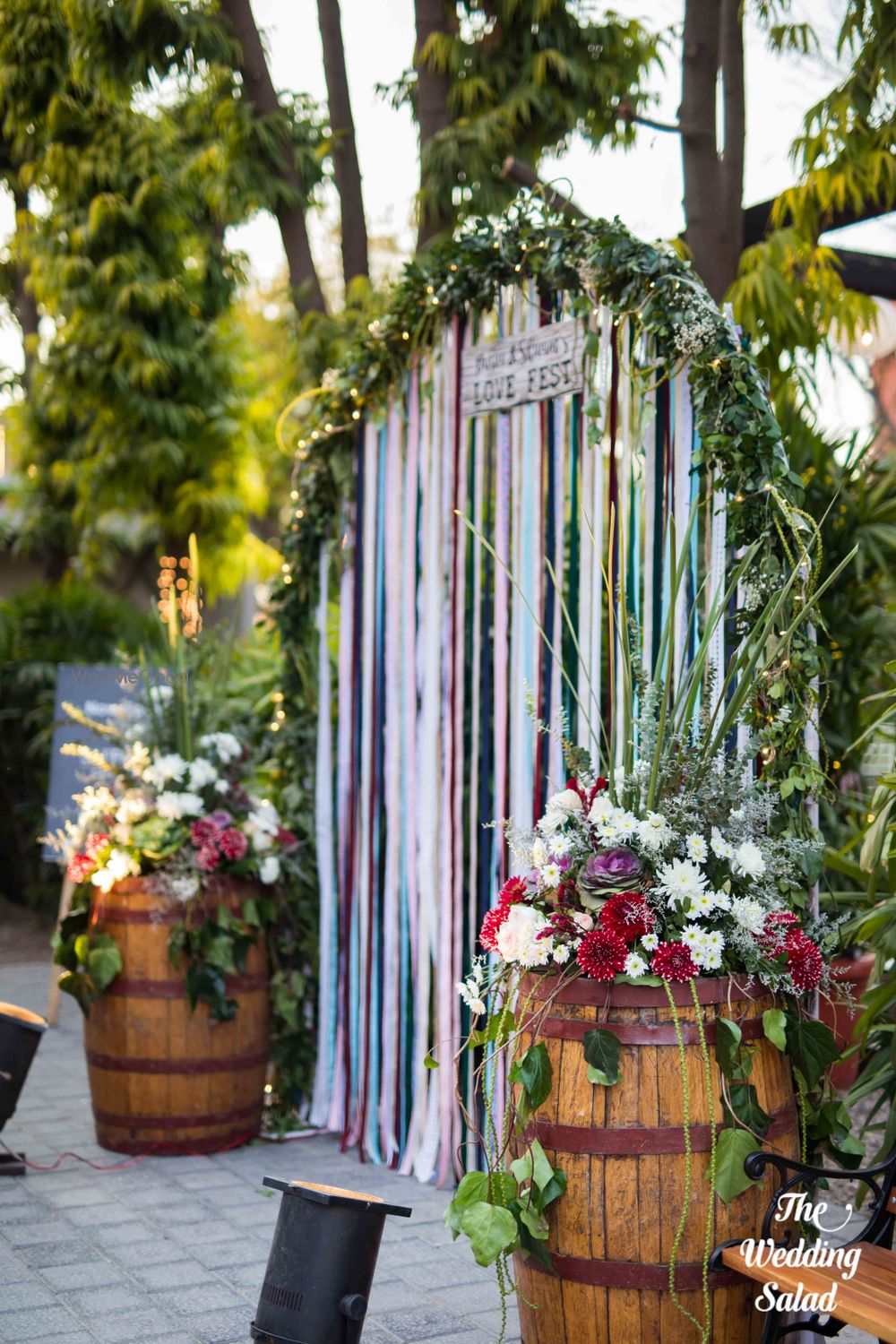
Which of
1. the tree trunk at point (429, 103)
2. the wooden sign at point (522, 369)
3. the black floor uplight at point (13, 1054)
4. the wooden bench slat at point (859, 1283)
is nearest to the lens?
the wooden bench slat at point (859, 1283)

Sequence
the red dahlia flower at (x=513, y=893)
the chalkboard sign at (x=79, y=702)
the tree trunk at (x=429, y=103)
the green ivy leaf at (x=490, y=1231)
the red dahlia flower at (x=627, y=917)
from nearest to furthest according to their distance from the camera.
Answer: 1. the green ivy leaf at (x=490, y=1231)
2. the red dahlia flower at (x=627, y=917)
3. the red dahlia flower at (x=513, y=893)
4. the tree trunk at (x=429, y=103)
5. the chalkboard sign at (x=79, y=702)

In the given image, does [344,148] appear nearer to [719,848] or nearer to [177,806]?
[177,806]

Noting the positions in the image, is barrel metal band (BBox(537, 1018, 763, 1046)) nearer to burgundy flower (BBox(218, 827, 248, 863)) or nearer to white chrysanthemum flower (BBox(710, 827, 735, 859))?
white chrysanthemum flower (BBox(710, 827, 735, 859))

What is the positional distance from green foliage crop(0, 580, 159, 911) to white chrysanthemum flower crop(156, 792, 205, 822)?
4.91 meters

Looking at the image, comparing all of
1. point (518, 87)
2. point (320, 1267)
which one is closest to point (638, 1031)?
point (320, 1267)

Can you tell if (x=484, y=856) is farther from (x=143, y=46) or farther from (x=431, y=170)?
(x=143, y=46)

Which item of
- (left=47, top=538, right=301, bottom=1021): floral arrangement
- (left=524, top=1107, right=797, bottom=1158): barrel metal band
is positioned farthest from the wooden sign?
(left=524, top=1107, right=797, bottom=1158): barrel metal band

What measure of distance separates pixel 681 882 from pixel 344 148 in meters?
5.36

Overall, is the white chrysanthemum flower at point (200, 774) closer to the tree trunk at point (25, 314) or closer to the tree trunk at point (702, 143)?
the tree trunk at point (702, 143)

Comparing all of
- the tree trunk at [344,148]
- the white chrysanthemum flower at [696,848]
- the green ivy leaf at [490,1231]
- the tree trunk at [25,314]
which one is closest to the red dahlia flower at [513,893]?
the white chrysanthemum flower at [696,848]

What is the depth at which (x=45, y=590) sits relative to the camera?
9984mm

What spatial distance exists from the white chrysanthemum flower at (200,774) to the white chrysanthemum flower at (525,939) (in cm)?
207

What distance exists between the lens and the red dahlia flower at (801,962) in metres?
2.62

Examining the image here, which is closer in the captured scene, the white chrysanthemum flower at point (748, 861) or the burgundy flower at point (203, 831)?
the white chrysanthemum flower at point (748, 861)
